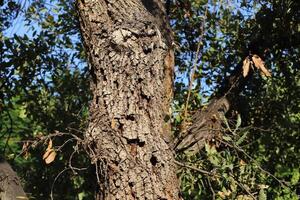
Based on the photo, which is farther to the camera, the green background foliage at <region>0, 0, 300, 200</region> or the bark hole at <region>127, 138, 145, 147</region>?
the green background foliage at <region>0, 0, 300, 200</region>

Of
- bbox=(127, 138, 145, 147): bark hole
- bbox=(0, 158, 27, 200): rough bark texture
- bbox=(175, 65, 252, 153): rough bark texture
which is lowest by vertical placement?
bbox=(0, 158, 27, 200): rough bark texture

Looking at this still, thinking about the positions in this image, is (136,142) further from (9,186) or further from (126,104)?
(9,186)

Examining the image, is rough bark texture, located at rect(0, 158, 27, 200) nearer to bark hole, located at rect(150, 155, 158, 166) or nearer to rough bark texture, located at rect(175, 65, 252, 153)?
rough bark texture, located at rect(175, 65, 252, 153)

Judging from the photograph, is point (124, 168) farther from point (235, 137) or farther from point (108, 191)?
point (235, 137)

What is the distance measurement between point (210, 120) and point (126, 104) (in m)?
2.14

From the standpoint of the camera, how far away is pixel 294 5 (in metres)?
5.78

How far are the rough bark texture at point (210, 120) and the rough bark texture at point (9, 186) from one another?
3.74ft

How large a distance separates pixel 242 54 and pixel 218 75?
45cm

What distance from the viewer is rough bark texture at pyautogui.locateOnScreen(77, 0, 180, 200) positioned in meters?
2.85

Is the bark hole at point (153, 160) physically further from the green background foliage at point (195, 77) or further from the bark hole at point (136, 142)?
the green background foliage at point (195, 77)

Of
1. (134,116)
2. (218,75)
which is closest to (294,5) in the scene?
(218,75)

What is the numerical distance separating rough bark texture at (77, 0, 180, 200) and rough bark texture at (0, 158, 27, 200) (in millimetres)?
1354

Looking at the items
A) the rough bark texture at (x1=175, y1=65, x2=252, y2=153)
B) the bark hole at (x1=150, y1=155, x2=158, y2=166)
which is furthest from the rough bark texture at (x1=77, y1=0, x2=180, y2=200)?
the rough bark texture at (x1=175, y1=65, x2=252, y2=153)

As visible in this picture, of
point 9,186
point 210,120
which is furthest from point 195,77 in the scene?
point 9,186
